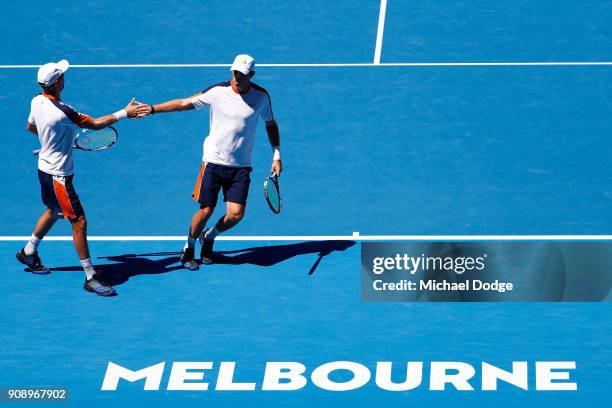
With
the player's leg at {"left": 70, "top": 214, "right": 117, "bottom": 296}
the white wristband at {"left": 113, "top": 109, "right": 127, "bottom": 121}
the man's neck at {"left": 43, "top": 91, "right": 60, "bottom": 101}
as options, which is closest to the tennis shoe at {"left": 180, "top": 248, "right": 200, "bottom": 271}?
the player's leg at {"left": 70, "top": 214, "right": 117, "bottom": 296}

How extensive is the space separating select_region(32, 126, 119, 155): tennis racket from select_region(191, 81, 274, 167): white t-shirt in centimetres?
90

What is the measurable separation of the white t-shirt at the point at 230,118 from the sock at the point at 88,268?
1.59m

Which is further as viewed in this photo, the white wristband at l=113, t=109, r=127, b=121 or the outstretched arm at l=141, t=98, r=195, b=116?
the outstretched arm at l=141, t=98, r=195, b=116

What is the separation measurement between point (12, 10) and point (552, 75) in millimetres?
8075

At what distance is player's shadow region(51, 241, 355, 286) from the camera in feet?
52.5

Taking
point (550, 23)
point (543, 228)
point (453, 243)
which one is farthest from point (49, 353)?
point (550, 23)

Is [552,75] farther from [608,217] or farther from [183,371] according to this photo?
[183,371]

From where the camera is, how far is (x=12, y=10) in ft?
76.2

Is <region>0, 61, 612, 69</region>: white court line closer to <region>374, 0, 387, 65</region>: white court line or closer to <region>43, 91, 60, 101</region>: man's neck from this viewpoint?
<region>374, 0, 387, 65</region>: white court line

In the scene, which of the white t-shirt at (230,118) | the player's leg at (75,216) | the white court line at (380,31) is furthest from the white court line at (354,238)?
the white court line at (380,31)

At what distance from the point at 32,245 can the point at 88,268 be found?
0.84 metres

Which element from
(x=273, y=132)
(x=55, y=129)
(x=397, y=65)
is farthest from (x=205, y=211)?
(x=397, y=65)

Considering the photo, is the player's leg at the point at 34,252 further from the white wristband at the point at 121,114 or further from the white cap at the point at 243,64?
the white cap at the point at 243,64

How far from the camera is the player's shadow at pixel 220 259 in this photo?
52.5ft
